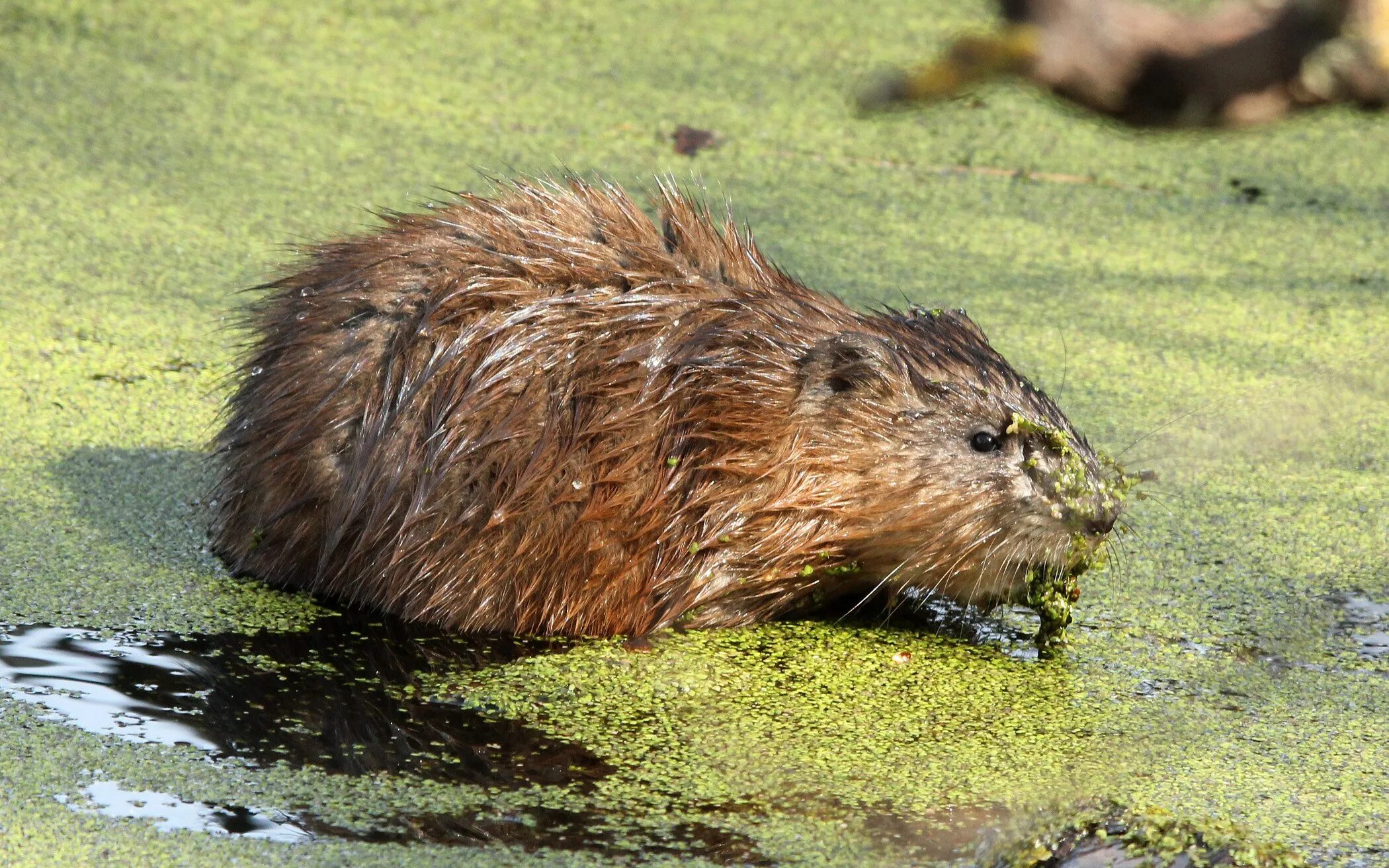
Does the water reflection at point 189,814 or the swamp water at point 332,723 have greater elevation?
the swamp water at point 332,723

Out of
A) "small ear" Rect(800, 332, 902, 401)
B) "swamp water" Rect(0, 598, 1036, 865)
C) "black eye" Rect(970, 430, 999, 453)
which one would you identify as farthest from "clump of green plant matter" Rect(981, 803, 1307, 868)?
"small ear" Rect(800, 332, 902, 401)

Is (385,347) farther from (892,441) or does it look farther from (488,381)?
(892,441)

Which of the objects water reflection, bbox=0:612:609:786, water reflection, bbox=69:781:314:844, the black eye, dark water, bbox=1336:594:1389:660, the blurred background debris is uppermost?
the blurred background debris

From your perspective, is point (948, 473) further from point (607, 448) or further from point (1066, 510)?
point (607, 448)

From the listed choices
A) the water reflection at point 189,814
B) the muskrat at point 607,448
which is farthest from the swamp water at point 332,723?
the muskrat at point 607,448

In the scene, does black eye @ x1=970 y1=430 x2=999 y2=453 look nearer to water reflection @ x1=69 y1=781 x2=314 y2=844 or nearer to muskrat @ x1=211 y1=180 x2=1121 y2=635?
muskrat @ x1=211 y1=180 x2=1121 y2=635

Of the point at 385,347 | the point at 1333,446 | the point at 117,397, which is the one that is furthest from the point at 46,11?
the point at 1333,446

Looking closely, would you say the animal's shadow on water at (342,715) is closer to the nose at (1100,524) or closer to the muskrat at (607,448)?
the muskrat at (607,448)
